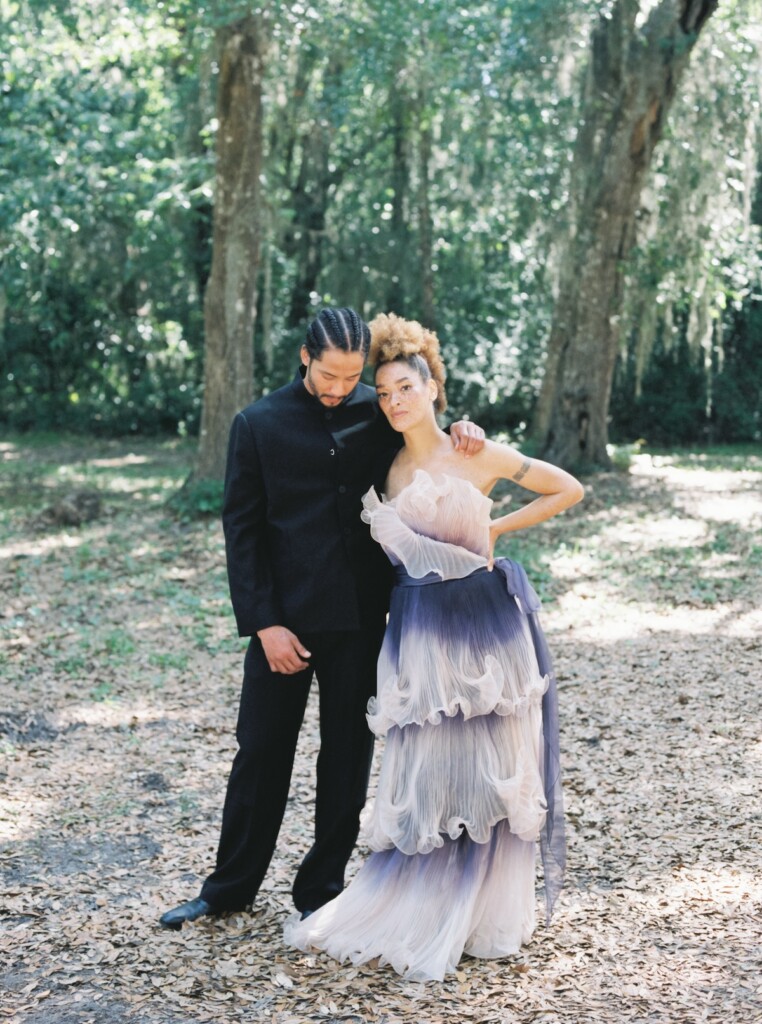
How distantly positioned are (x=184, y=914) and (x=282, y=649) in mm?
927

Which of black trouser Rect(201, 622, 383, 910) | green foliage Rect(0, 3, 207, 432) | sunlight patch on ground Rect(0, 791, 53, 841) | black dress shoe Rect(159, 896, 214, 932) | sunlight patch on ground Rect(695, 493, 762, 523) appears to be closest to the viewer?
black trouser Rect(201, 622, 383, 910)

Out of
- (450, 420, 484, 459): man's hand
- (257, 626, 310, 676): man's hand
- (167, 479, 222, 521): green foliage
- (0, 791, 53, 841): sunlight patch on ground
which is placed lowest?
(0, 791, 53, 841): sunlight patch on ground

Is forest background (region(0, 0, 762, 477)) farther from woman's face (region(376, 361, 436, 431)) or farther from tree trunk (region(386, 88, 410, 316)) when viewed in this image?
woman's face (region(376, 361, 436, 431))

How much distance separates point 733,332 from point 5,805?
48.8 feet

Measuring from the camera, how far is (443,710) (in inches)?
124

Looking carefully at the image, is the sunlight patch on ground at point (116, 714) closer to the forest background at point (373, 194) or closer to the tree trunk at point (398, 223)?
the forest background at point (373, 194)

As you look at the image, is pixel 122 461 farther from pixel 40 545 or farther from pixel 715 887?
pixel 715 887

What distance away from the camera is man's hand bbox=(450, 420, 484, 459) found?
3.19 m

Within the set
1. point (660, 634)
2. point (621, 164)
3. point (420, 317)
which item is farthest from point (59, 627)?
point (420, 317)

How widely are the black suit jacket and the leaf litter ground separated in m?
0.99

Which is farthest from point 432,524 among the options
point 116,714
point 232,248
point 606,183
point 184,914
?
point 606,183

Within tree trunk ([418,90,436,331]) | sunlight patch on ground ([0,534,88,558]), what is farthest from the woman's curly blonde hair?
tree trunk ([418,90,436,331])

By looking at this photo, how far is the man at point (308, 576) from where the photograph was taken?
323 cm

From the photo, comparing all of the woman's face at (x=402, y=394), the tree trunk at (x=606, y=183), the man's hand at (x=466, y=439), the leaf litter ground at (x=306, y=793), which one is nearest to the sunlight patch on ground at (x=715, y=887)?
the leaf litter ground at (x=306, y=793)
